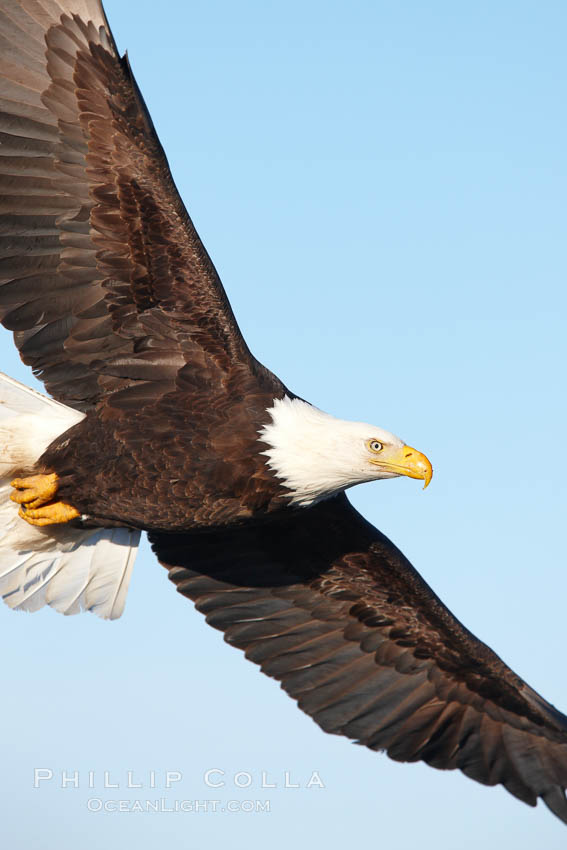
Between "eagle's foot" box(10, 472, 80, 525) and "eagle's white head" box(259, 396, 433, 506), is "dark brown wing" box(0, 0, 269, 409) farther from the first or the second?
"eagle's foot" box(10, 472, 80, 525)

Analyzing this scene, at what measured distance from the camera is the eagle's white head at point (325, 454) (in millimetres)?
7383

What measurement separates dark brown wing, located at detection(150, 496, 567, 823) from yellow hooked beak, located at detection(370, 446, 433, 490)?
123 cm

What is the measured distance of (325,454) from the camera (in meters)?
7.41

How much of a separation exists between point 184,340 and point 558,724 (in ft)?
10.9

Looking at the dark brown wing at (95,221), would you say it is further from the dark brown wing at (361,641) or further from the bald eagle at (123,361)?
the dark brown wing at (361,641)

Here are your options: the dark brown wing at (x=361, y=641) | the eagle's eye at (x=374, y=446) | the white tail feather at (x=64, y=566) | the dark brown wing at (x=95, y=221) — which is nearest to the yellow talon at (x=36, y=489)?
the white tail feather at (x=64, y=566)

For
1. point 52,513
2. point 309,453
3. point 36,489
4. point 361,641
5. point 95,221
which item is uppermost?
point 95,221

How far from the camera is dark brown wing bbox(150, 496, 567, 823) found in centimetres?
856

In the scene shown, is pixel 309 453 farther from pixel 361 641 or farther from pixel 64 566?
pixel 64 566

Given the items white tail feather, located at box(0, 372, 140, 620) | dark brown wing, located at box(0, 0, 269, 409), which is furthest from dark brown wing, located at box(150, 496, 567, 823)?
dark brown wing, located at box(0, 0, 269, 409)

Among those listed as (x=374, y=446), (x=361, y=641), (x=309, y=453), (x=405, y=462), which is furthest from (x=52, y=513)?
(x=361, y=641)

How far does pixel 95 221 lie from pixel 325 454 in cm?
184

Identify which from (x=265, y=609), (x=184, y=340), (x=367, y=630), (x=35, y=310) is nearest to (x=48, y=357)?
(x=35, y=310)

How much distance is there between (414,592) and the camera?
352 inches
